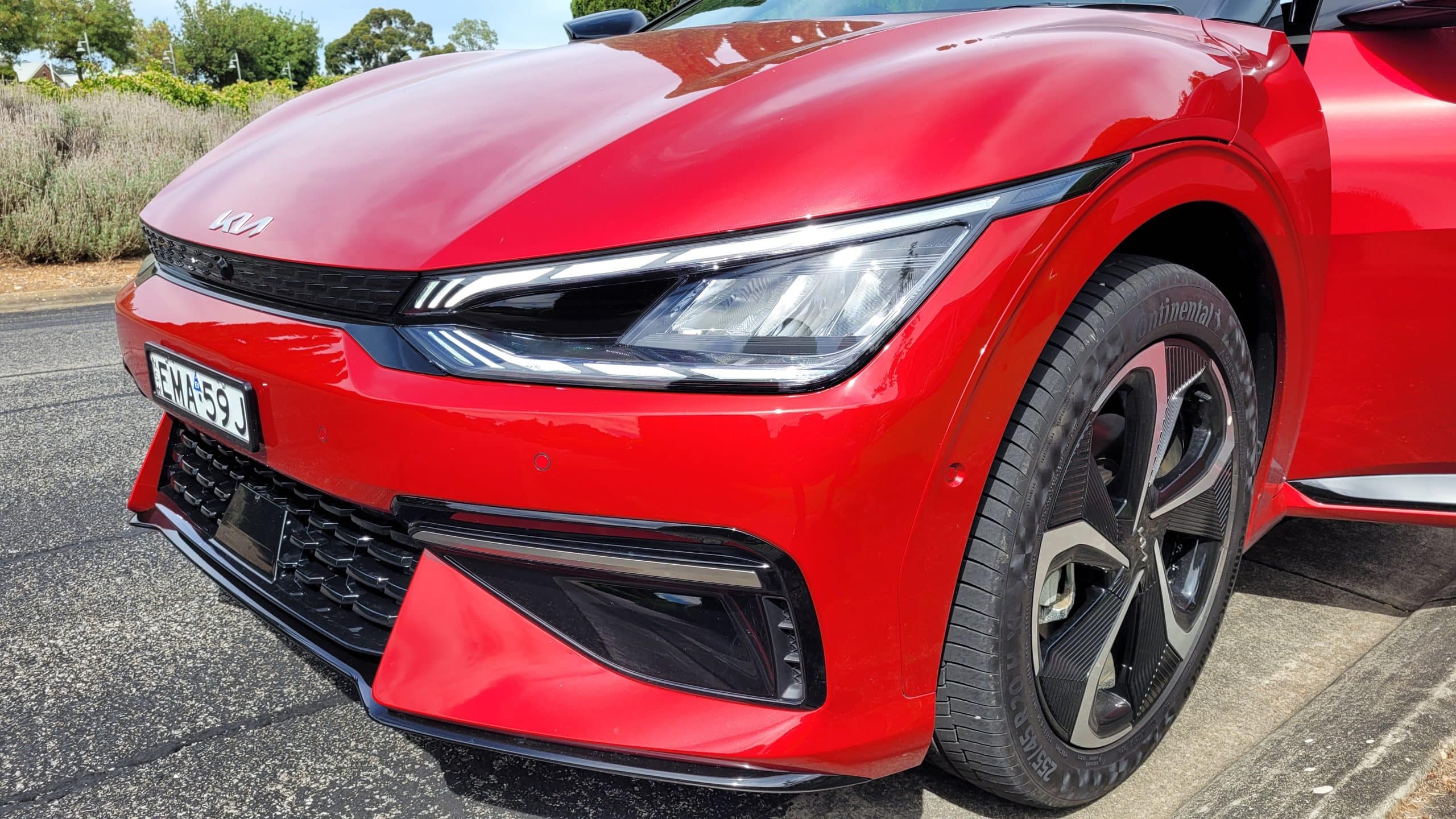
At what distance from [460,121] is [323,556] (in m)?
0.71

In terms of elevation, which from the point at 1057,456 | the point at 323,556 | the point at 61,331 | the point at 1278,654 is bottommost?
the point at 61,331

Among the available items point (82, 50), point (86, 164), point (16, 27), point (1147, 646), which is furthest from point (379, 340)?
point (82, 50)

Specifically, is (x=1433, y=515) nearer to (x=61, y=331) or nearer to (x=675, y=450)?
(x=675, y=450)

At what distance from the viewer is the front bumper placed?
1.12 meters

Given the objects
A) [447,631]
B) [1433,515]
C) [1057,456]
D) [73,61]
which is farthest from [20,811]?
[73,61]

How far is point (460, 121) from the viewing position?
5.41 ft

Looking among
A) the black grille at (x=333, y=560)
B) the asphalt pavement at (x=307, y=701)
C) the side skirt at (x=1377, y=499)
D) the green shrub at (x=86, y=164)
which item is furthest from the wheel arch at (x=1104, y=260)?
the green shrub at (x=86, y=164)

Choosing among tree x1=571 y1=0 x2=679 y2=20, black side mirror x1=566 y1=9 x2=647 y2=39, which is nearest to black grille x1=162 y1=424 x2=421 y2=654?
black side mirror x1=566 y1=9 x2=647 y2=39

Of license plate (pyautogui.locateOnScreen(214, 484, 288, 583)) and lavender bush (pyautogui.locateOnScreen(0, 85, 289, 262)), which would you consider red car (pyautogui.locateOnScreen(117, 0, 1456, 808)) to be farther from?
lavender bush (pyautogui.locateOnScreen(0, 85, 289, 262))

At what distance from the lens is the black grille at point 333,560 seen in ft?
4.66

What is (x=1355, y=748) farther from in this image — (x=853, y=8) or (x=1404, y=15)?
A: (x=853, y=8)

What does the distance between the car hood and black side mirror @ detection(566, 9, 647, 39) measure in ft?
3.10

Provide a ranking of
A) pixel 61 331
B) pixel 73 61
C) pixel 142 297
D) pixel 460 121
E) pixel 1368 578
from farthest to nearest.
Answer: pixel 73 61, pixel 61 331, pixel 1368 578, pixel 142 297, pixel 460 121

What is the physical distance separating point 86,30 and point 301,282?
6462 centimetres
